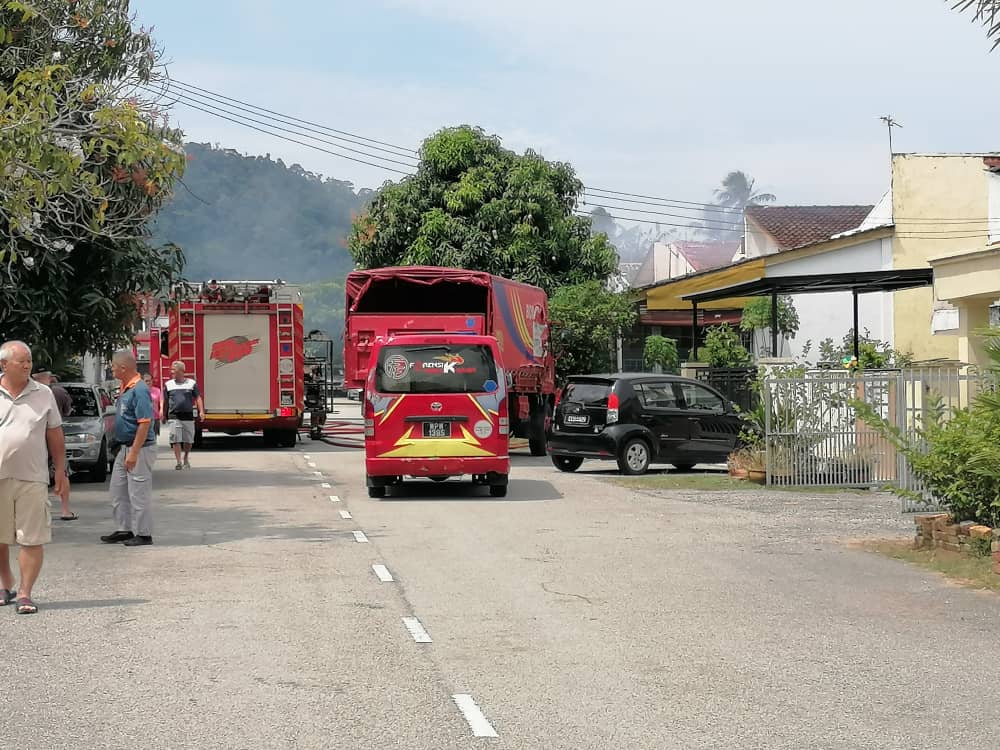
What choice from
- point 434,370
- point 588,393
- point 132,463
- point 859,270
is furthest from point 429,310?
point 859,270

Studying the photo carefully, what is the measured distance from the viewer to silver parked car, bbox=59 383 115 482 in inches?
899

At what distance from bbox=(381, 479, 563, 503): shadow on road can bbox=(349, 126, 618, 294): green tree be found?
1717cm

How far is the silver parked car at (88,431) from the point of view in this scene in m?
22.8

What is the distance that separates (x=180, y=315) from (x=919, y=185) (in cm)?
2278

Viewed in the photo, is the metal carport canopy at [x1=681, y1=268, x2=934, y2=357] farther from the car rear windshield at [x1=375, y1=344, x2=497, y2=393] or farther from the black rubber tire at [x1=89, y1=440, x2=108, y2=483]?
the black rubber tire at [x1=89, y1=440, x2=108, y2=483]

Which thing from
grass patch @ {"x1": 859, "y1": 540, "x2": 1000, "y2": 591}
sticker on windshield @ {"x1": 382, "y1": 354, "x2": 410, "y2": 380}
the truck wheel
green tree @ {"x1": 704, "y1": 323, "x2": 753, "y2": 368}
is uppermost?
green tree @ {"x1": 704, "y1": 323, "x2": 753, "y2": 368}

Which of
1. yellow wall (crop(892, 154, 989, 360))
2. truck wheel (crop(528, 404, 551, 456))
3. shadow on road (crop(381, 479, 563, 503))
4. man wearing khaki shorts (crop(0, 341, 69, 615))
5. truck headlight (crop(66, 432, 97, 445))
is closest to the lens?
man wearing khaki shorts (crop(0, 341, 69, 615))

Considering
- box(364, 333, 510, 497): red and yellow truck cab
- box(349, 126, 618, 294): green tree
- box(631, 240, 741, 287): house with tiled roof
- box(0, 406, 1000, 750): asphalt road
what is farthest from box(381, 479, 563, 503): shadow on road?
box(631, 240, 741, 287): house with tiled roof

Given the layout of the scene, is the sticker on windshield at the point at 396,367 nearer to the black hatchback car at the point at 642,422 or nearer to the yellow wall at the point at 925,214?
the black hatchback car at the point at 642,422

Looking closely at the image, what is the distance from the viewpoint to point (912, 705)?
738 centimetres

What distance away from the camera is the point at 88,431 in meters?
23.0

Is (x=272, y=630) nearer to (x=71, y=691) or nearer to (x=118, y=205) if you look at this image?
(x=71, y=691)

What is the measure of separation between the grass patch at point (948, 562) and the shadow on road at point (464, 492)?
6.23 meters

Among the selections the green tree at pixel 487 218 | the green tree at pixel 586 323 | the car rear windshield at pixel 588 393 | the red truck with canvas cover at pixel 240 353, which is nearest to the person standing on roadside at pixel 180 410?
the red truck with canvas cover at pixel 240 353
